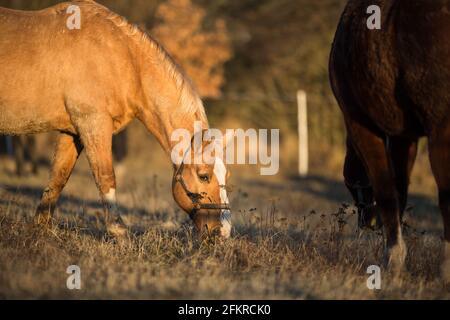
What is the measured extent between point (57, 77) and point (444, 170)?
334 cm

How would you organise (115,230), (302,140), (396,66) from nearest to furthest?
1. (396,66)
2. (115,230)
3. (302,140)

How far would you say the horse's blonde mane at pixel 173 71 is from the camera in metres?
5.96

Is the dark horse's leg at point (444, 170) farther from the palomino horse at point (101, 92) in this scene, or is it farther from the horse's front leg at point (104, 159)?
the horse's front leg at point (104, 159)

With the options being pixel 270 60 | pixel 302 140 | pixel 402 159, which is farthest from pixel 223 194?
pixel 270 60

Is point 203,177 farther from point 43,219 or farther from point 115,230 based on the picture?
point 43,219

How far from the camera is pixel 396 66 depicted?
4465mm

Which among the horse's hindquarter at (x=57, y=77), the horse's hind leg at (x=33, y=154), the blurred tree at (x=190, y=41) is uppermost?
the blurred tree at (x=190, y=41)

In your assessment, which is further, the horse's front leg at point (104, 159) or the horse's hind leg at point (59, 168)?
the horse's hind leg at point (59, 168)

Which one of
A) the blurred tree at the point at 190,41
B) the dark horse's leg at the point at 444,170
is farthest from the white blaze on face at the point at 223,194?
the blurred tree at the point at 190,41

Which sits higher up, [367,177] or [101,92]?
[101,92]

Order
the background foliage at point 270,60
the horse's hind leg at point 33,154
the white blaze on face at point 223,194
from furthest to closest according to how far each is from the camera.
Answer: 1. the background foliage at point 270,60
2. the horse's hind leg at point 33,154
3. the white blaze on face at point 223,194

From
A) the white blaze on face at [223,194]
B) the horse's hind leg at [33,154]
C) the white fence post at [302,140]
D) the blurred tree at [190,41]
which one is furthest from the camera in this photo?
the white fence post at [302,140]

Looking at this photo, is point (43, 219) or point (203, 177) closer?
point (203, 177)

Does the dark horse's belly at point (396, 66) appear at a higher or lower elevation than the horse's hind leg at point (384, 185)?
higher
